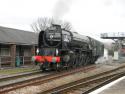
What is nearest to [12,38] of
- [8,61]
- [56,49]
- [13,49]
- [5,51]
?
[5,51]

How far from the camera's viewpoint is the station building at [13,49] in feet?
88.7

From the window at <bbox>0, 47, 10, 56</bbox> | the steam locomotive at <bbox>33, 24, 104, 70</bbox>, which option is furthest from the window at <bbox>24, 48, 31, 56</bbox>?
the steam locomotive at <bbox>33, 24, 104, 70</bbox>

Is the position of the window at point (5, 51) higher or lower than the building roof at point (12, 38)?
lower

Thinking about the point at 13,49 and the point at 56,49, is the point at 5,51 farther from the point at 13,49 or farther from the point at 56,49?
the point at 56,49

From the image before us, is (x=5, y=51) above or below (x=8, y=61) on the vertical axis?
above

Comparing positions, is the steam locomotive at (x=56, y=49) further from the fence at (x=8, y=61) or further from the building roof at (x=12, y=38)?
the fence at (x=8, y=61)

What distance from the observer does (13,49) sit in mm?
27031

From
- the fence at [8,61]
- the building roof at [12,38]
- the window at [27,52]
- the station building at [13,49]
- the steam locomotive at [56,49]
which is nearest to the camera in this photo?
the steam locomotive at [56,49]

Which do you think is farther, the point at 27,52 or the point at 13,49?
the point at 27,52

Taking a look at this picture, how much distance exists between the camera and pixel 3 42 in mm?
25500

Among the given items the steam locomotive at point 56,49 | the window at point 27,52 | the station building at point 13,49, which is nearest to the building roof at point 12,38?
the station building at point 13,49

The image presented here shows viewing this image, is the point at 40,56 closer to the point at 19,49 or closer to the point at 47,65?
the point at 47,65

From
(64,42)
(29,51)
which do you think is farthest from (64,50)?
(29,51)

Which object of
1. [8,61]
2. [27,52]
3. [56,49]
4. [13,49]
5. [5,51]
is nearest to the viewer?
[56,49]
